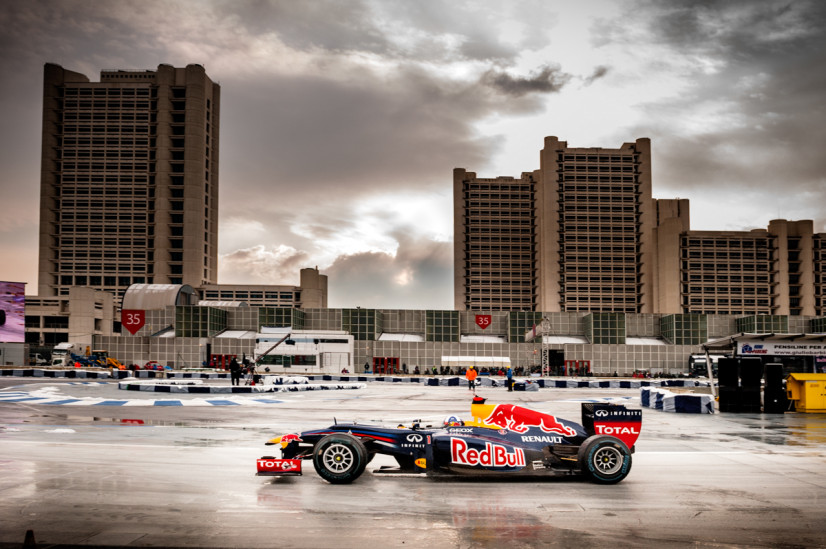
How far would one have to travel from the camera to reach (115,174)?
15462 cm

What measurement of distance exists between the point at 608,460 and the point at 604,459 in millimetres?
70

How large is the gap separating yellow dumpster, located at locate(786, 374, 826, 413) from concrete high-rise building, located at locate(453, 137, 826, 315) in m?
138

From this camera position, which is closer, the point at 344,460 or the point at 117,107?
the point at 344,460

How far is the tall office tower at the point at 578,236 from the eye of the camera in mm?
167125

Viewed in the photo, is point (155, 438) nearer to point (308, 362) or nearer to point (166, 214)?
point (308, 362)

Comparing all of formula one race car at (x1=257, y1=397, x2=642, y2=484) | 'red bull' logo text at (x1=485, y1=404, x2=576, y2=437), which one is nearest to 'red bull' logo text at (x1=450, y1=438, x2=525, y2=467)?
formula one race car at (x1=257, y1=397, x2=642, y2=484)

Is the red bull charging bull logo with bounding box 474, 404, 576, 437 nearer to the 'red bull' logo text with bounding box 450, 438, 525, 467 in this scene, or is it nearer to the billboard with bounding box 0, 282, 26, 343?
the 'red bull' logo text with bounding box 450, 438, 525, 467

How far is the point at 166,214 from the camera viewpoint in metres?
152

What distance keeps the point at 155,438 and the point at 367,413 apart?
32.1ft

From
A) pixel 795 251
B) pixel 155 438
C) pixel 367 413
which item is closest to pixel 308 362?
pixel 367 413

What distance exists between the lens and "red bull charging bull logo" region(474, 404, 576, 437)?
38.5 feet

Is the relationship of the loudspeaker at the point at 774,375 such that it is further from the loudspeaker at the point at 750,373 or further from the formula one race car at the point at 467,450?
the formula one race car at the point at 467,450

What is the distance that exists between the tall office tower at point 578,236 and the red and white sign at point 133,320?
106 metres

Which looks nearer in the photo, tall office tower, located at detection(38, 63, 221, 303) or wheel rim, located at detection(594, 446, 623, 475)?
wheel rim, located at detection(594, 446, 623, 475)
